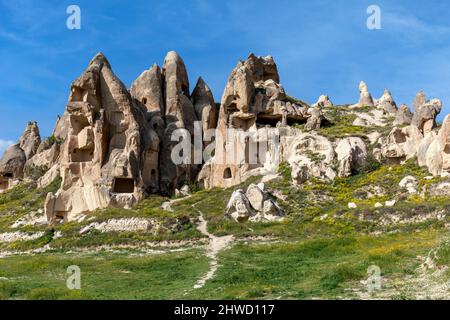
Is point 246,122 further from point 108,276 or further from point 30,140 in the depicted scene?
point 108,276

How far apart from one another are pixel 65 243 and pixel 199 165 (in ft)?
75.3

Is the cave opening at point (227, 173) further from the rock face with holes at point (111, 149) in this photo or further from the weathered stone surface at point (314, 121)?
the weathered stone surface at point (314, 121)

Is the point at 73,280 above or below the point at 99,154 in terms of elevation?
below

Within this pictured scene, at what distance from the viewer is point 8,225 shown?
168 ft

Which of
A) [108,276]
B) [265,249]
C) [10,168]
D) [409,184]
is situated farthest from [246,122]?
[108,276]

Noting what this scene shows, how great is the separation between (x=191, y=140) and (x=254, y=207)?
21.1 m

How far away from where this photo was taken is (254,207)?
43250mm

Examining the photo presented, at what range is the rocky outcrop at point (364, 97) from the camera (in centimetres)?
7968

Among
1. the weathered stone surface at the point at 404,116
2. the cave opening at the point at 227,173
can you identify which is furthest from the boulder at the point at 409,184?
the cave opening at the point at 227,173

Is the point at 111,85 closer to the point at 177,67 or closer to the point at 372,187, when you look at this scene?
the point at 177,67

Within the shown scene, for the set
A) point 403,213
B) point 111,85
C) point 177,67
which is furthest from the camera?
point 177,67

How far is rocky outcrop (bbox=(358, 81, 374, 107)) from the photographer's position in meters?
79.7

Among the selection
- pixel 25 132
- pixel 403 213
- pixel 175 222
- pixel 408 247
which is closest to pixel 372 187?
pixel 403 213

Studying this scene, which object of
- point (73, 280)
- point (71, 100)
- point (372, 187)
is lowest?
point (73, 280)
